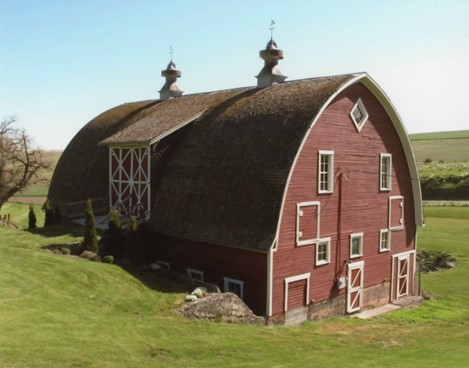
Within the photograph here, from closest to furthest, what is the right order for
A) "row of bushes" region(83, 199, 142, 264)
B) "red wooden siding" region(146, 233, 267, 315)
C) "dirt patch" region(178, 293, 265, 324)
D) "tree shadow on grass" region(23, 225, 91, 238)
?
1. "dirt patch" region(178, 293, 265, 324)
2. "red wooden siding" region(146, 233, 267, 315)
3. "row of bushes" region(83, 199, 142, 264)
4. "tree shadow on grass" region(23, 225, 91, 238)

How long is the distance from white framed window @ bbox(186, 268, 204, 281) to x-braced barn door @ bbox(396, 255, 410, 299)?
10968 millimetres

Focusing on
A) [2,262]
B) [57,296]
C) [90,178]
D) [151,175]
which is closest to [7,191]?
[90,178]

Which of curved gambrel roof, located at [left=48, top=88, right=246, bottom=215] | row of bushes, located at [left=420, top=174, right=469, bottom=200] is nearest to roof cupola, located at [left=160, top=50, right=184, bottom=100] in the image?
curved gambrel roof, located at [left=48, top=88, right=246, bottom=215]

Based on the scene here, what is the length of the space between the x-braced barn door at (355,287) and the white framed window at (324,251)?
5.65 feet

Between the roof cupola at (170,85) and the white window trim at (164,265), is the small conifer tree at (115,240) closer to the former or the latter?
the white window trim at (164,265)

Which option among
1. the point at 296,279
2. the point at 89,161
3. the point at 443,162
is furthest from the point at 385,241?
the point at 443,162

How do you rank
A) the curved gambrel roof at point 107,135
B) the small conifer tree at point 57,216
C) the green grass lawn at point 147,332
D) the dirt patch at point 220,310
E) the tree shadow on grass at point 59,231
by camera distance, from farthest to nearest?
the small conifer tree at point 57,216
the tree shadow on grass at point 59,231
the curved gambrel roof at point 107,135
the dirt patch at point 220,310
the green grass lawn at point 147,332

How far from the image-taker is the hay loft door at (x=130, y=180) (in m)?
24.4

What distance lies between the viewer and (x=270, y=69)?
87.2 ft

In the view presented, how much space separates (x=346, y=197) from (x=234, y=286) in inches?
259

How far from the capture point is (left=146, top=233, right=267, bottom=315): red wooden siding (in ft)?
62.4

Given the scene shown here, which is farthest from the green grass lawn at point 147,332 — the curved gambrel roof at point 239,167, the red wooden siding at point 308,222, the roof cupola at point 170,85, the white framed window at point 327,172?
the roof cupola at point 170,85

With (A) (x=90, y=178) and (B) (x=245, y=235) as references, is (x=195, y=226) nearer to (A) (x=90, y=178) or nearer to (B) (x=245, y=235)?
(B) (x=245, y=235)

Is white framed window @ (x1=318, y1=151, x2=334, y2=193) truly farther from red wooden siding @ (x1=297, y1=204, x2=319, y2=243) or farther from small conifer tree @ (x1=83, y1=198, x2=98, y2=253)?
small conifer tree @ (x1=83, y1=198, x2=98, y2=253)
